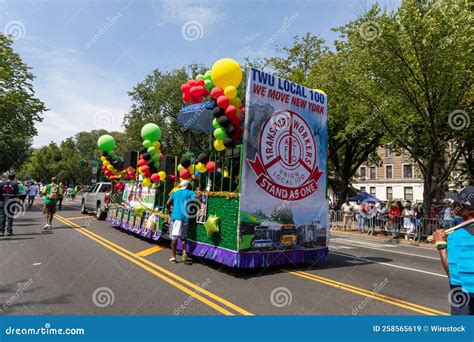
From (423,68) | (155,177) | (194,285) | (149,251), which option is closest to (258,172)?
(194,285)

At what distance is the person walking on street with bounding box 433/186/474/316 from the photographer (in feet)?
9.37

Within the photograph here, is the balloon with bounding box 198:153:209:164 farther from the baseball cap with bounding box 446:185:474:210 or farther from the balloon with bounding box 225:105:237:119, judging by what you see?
the baseball cap with bounding box 446:185:474:210

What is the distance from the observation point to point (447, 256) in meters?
3.03

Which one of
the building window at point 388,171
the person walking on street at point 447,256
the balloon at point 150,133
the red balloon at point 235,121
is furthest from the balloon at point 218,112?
the building window at point 388,171

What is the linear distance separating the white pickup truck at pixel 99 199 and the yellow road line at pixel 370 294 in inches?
466

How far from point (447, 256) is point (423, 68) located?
46.1 ft

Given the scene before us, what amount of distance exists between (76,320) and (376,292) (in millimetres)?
4742

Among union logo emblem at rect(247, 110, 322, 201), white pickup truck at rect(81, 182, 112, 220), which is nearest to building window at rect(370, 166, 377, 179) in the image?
white pickup truck at rect(81, 182, 112, 220)

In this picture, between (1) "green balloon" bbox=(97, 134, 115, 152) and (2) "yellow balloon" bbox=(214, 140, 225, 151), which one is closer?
(2) "yellow balloon" bbox=(214, 140, 225, 151)

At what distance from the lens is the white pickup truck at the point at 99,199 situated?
16875 mm

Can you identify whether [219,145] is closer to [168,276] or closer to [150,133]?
[168,276]

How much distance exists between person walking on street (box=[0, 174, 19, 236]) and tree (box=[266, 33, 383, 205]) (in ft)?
50.7

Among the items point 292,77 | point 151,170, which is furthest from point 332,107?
point 151,170

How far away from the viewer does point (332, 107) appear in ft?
73.4
